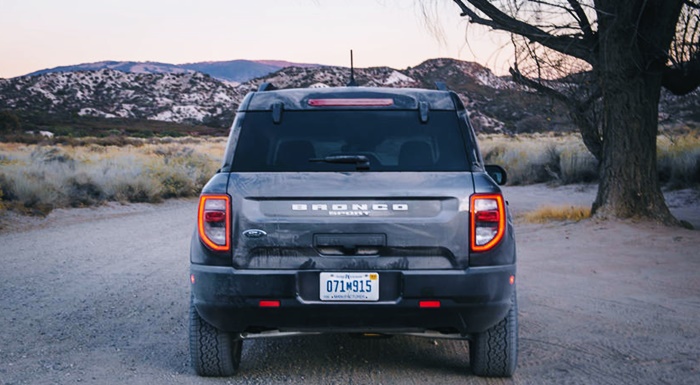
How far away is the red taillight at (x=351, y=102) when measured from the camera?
5.29 metres

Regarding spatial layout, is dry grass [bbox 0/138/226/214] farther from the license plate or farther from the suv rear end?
the license plate

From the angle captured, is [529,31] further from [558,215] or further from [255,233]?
[255,233]

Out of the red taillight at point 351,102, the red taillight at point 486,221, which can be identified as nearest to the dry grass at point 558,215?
the red taillight at point 351,102

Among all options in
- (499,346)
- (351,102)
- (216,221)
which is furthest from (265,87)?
(499,346)

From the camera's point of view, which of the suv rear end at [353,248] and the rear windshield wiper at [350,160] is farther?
the rear windshield wiper at [350,160]

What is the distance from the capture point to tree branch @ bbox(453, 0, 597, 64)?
559 inches

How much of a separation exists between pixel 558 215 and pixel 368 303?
1227 cm

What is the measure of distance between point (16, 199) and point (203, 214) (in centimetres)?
1626

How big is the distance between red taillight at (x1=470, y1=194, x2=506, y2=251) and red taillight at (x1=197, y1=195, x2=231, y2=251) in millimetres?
1443

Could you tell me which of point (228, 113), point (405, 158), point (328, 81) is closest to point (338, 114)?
point (405, 158)

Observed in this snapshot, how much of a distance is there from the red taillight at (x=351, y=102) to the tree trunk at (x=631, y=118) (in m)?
9.46

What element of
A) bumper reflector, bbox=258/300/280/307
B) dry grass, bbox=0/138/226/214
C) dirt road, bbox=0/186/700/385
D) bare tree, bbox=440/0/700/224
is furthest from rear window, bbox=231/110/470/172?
dry grass, bbox=0/138/226/214

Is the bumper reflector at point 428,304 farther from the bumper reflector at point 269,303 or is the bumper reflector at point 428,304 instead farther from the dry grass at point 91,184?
the dry grass at point 91,184

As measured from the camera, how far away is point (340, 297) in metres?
4.77
